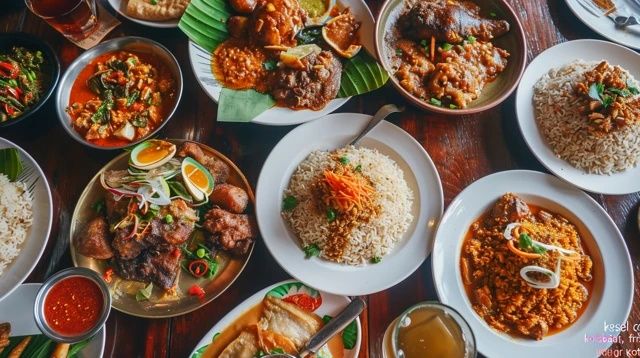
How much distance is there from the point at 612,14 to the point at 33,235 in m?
3.57

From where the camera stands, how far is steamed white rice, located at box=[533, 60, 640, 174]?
252 cm

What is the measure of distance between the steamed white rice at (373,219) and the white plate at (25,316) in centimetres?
105

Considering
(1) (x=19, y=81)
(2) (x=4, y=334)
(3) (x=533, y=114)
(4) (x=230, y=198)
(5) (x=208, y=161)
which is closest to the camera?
(2) (x=4, y=334)

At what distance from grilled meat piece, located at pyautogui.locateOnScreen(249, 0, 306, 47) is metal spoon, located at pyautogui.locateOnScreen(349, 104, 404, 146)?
2.31 feet

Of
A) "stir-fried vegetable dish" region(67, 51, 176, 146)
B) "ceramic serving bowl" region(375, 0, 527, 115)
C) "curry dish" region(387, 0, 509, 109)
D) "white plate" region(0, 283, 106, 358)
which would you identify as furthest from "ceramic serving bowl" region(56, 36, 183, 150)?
"curry dish" region(387, 0, 509, 109)

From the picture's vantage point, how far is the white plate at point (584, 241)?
7.44 ft

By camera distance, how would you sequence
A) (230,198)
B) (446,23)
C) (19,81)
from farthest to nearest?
(446,23), (19,81), (230,198)

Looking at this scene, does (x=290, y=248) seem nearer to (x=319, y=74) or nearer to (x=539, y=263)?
(x=319, y=74)

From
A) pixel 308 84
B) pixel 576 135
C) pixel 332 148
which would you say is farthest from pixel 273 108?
pixel 576 135

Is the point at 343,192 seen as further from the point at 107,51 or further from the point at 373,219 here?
the point at 107,51

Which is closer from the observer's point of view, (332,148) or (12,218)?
(12,218)

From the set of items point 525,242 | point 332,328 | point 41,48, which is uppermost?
point 41,48

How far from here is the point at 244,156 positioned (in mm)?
2623

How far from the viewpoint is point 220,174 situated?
2.44 meters
